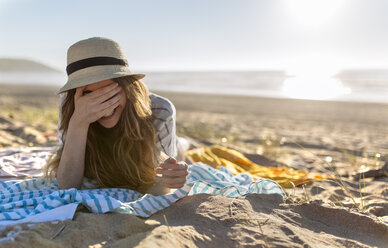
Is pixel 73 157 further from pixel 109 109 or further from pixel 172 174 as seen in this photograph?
pixel 172 174

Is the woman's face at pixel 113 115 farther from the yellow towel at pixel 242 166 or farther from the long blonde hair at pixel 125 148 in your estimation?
the yellow towel at pixel 242 166

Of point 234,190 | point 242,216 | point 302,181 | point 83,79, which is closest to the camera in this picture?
point 242,216

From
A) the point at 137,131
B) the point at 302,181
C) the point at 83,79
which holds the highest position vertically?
the point at 83,79

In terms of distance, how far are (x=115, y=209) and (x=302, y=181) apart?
6.17 ft

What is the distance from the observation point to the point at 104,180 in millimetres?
2559

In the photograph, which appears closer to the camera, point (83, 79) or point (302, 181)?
point (83, 79)

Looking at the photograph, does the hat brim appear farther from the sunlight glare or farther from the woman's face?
the sunlight glare

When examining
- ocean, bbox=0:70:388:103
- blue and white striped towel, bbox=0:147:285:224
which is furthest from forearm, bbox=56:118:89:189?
ocean, bbox=0:70:388:103

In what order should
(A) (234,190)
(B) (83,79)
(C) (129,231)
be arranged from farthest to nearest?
Answer: (A) (234,190) → (B) (83,79) → (C) (129,231)

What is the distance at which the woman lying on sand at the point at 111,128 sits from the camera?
6.98 ft

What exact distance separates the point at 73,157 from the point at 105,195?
0.44 m

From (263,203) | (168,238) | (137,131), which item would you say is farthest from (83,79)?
(263,203)

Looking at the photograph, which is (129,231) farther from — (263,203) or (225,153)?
(225,153)

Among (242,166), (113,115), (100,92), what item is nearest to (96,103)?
(100,92)
